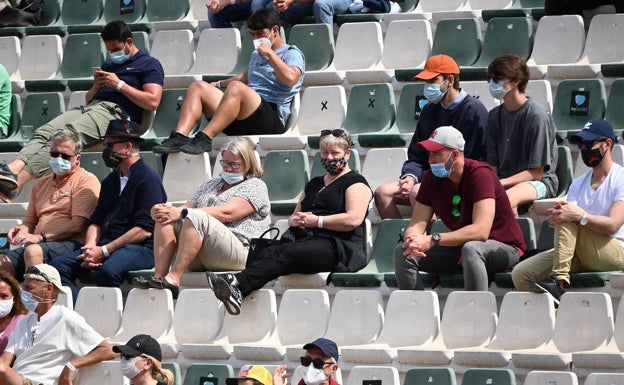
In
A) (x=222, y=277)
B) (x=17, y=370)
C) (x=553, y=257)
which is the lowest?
(x=17, y=370)

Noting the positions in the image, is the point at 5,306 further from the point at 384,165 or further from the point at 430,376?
the point at 430,376

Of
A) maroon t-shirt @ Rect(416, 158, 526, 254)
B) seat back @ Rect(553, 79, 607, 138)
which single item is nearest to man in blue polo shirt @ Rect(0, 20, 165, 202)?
seat back @ Rect(553, 79, 607, 138)

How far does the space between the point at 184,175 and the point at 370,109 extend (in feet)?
3.97

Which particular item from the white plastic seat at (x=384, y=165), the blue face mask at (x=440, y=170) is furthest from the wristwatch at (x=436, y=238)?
the white plastic seat at (x=384, y=165)

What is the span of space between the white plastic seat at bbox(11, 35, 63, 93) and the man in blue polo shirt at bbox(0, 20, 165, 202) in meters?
1.01

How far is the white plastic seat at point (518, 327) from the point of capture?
25.1ft

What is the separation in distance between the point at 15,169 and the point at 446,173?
319 cm

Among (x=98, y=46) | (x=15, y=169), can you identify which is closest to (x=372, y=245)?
(x=15, y=169)

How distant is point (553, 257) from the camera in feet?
25.6

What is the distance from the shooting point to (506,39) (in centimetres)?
1005

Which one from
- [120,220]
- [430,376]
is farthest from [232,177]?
[430,376]

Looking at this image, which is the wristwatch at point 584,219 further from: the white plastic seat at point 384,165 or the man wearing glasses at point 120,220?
the man wearing glasses at point 120,220

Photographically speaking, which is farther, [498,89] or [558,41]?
[558,41]

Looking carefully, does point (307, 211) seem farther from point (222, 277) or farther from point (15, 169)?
point (15, 169)
